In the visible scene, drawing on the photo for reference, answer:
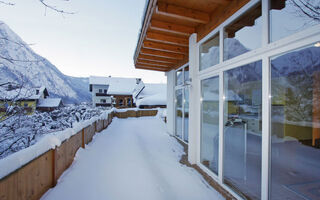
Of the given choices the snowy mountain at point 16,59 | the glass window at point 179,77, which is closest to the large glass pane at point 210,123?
the glass window at point 179,77

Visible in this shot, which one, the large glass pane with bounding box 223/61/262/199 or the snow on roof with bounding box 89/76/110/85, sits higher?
the snow on roof with bounding box 89/76/110/85

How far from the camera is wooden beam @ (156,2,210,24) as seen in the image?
8.36 feet

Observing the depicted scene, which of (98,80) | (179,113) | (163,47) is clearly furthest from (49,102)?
(163,47)

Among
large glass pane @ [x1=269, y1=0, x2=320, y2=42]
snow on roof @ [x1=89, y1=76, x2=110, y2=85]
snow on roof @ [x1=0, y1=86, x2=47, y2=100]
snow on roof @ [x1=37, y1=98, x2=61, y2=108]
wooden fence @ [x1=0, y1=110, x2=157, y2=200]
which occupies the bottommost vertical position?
wooden fence @ [x1=0, y1=110, x2=157, y2=200]

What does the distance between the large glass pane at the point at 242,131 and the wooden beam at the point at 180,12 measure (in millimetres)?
1207

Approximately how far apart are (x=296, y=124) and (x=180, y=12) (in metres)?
→ 2.93

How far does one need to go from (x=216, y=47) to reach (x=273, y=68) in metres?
1.38

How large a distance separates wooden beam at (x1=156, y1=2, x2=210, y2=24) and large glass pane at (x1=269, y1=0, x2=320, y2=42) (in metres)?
1.24

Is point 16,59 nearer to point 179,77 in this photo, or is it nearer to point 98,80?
point 179,77

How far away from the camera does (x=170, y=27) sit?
3.21 meters

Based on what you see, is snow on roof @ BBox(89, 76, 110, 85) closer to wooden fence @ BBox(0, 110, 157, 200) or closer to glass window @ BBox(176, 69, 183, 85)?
glass window @ BBox(176, 69, 183, 85)

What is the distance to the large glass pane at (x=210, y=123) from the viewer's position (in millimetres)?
3059

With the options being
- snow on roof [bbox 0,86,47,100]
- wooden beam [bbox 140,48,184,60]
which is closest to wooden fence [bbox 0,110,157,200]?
snow on roof [bbox 0,86,47,100]

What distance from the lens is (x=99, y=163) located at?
3557 millimetres
